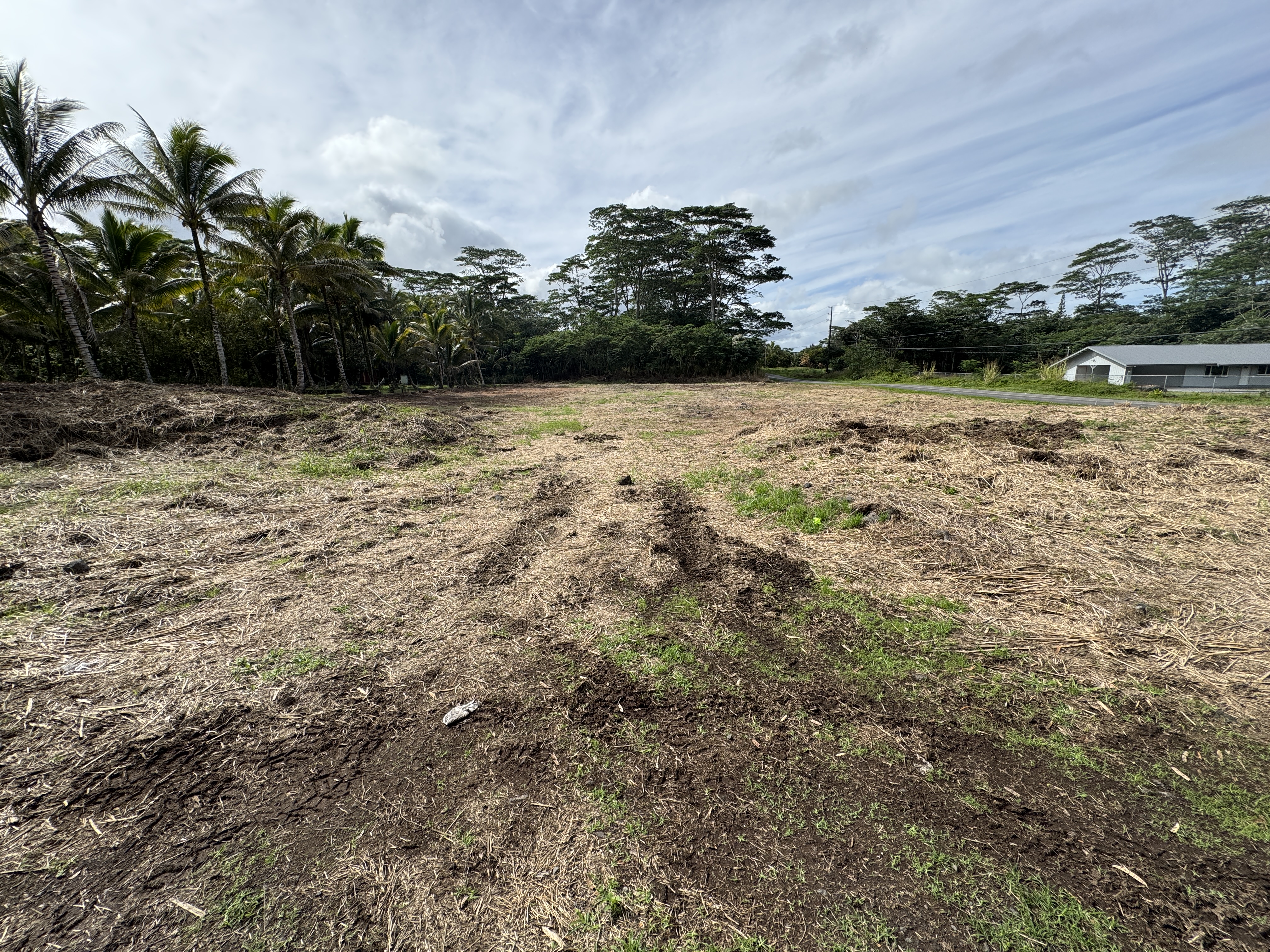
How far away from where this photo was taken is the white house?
3084 cm

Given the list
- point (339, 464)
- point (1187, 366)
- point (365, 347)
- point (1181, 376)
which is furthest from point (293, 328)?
point (1187, 366)

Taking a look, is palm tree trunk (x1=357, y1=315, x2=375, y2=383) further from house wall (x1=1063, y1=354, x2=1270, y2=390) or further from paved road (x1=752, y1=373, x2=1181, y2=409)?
house wall (x1=1063, y1=354, x2=1270, y2=390)

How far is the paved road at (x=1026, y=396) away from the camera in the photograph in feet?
60.7

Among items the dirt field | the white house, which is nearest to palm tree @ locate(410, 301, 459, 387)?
the dirt field

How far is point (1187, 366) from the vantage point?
3241 cm

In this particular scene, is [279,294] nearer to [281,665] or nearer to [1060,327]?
[281,665]

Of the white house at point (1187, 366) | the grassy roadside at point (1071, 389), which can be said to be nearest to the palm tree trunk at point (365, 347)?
the grassy roadside at point (1071, 389)

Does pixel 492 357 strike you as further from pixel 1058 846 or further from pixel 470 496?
pixel 1058 846

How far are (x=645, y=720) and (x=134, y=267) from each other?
25.9 m

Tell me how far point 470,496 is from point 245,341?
92.1 ft

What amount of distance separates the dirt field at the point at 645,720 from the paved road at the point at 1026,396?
54.1 feet

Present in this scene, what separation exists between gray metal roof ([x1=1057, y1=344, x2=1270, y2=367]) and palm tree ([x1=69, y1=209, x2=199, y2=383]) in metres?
53.2

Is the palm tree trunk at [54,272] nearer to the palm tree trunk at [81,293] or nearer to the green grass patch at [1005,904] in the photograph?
the palm tree trunk at [81,293]

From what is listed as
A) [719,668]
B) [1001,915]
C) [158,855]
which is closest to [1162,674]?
[1001,915]
